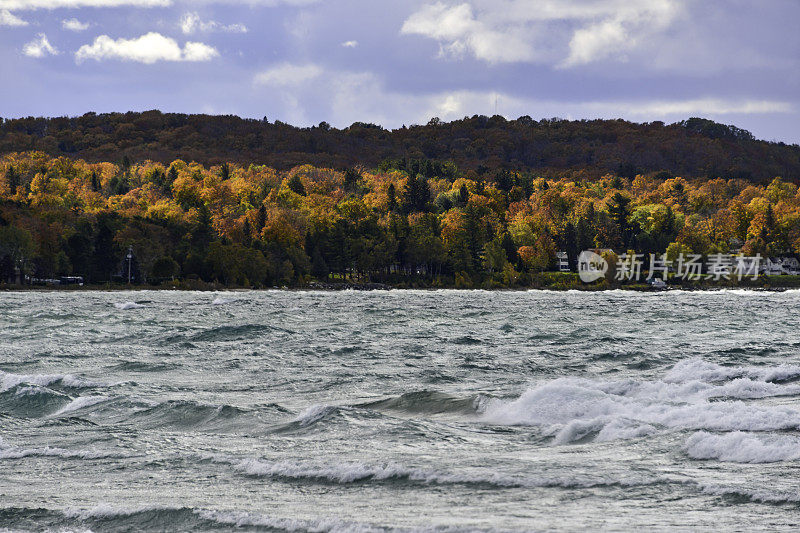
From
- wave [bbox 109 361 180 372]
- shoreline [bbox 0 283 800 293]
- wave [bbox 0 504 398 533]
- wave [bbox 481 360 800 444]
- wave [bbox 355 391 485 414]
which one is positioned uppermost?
wave [bbox 481 360 800 444]

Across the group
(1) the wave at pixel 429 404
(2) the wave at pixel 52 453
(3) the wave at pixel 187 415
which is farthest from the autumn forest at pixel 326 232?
(2) the wave at pixel 52 453

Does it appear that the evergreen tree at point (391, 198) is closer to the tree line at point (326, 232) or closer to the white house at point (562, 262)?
the tree line at point (326, 232)

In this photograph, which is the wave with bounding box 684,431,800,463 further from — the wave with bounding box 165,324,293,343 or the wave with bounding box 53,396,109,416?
the wave with bounding box 165,324,293,343

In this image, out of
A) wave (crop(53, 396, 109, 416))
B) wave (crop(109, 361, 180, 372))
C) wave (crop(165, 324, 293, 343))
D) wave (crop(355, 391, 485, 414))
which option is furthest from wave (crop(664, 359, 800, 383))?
wave (crop(165, 324, 293, 343))

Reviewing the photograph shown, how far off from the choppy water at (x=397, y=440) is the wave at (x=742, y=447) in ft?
0.12

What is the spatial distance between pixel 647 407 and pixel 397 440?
5.30 m

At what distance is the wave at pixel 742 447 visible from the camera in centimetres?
1193

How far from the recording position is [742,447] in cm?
1227

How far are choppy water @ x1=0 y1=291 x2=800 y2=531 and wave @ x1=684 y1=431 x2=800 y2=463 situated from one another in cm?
4

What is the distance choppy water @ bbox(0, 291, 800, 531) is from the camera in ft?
31.6

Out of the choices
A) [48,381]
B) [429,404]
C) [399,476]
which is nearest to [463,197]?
[48,381]

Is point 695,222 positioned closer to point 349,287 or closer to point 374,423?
point 349,287

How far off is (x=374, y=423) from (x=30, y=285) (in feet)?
356

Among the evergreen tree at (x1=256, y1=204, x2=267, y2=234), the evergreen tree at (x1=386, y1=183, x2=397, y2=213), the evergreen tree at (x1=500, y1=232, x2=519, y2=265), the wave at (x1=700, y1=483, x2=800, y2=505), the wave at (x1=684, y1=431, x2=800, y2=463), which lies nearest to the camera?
the wave at (x1=700, y1=483, x2=800, y2=505)
